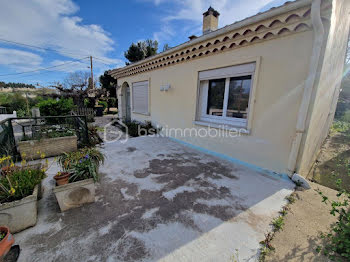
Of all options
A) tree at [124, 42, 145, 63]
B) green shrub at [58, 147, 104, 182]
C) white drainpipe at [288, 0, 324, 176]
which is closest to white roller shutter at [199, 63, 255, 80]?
white drainpipe at [288, 0, 324, 176]

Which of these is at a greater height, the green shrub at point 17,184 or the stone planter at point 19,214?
the green shrub at point 17,184

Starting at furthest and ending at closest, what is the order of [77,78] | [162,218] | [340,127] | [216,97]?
[77,78] → [340,127] → [216,97] → [162,218]

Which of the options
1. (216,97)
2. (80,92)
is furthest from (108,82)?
(216,97)

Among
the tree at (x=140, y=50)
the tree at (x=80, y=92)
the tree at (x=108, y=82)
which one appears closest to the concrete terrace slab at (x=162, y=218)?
the tree at (x=80, y=92)

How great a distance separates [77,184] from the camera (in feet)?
7.04

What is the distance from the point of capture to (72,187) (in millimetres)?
2121

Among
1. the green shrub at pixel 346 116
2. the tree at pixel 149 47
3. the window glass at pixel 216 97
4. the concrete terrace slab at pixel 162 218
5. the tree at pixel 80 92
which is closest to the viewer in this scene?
the concrete terrace slab at pixel 162 218

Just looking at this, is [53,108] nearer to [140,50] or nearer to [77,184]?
[77,184]

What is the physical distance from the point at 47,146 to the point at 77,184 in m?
3.01

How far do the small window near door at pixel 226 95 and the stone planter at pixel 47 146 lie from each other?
430cm

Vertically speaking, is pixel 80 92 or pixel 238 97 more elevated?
pixel 80 92

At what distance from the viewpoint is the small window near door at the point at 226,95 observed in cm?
382

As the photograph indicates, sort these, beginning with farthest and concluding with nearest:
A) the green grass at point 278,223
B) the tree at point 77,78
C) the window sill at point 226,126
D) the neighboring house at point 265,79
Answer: the tree at point 77,78, the window sill at point 226,126, the neighboring house at point 265,79, the green grass at point 278,223

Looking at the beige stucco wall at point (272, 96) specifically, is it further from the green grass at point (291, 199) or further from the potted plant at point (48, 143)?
the potted plant at point (48, 143)
